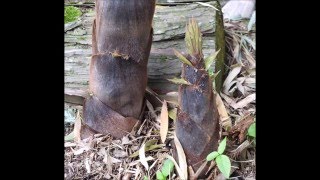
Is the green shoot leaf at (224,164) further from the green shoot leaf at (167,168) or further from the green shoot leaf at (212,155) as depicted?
the green shoot leaf at (167,168)

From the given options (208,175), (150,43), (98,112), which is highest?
(150,43)

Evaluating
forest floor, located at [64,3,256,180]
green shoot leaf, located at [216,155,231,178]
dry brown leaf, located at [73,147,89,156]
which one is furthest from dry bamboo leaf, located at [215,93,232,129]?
dry brown leaf, located at [73,147,89,156]

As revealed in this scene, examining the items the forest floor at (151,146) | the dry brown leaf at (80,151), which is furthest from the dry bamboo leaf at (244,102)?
the dry brown leaf at (80,151)

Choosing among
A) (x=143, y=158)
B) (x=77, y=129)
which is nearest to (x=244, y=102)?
(x=143, y=158)

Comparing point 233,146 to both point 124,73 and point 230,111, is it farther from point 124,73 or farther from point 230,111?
point 124,73

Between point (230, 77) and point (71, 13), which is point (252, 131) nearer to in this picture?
point (230, 77)

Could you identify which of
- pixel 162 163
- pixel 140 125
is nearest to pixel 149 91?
pixel 140 125
